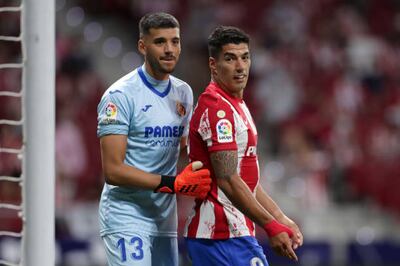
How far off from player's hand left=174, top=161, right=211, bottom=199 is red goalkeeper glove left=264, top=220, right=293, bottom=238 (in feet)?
1.27

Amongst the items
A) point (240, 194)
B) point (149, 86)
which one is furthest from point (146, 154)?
point (240, 194)

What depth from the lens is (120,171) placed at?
4.79 meters

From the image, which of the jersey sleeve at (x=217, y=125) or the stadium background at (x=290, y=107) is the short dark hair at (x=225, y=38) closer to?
the jersey sleeve at (x=217, y=125)

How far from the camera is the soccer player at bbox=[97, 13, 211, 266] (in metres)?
4.82

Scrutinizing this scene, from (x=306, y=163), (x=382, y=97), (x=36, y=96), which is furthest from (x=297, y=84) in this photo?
(x=36, y=96)

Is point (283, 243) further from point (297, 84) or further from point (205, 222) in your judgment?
point (297, 84)

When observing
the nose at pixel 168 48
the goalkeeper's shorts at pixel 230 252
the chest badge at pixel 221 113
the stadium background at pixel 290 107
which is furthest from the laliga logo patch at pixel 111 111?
the stadium background at pixel 290 107

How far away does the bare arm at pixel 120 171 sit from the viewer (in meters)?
4.79

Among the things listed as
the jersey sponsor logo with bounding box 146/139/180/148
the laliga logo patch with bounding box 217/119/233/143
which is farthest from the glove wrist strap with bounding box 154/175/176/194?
the laliga logo patch with bounding box 217/119/233/143

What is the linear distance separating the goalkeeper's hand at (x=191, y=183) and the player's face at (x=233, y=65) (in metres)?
0.45

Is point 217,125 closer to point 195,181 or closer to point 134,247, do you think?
point 195,181

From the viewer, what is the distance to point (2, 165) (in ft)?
32.4

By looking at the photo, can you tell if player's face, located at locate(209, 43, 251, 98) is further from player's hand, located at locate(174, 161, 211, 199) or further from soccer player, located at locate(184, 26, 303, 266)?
player's hand, located at locate(174, 161, 211, 199)

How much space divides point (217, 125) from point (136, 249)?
2.67 feet
